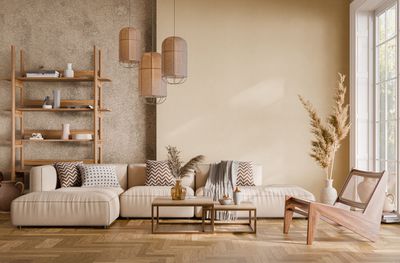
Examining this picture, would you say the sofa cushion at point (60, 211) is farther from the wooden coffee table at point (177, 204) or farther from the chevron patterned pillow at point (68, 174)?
the chevron patterned pillow at point (68, 174)

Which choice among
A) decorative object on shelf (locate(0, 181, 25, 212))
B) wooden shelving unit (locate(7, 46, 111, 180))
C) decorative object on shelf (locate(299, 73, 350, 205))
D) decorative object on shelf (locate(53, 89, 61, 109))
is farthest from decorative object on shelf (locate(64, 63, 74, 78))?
decorative object on shelf (locate(299, 73, 350, 205))

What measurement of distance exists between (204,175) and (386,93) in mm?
2675

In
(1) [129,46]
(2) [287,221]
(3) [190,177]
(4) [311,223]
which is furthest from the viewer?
(3) [190,177]

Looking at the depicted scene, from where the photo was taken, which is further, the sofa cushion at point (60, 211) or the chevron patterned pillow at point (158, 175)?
the chevron patterned pillow at point (158, 175)

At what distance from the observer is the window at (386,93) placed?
21.8ft

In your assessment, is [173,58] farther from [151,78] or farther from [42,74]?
[42,74]

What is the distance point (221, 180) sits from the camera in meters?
7.16

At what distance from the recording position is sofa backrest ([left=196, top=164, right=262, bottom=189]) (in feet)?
24.4

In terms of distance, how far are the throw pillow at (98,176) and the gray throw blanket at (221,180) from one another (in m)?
1.27

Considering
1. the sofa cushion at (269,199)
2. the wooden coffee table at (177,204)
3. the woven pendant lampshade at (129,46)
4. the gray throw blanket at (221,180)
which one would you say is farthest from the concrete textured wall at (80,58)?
the wooden coffee table at (177,204)

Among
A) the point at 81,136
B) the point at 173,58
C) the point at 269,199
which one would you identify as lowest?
the point at 269,199

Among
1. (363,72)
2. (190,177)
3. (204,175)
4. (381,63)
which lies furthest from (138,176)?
(381,63)

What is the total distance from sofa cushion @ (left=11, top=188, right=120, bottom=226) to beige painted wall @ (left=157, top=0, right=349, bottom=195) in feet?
6.72

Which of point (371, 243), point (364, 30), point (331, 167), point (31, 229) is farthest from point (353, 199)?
point (31, 229)
